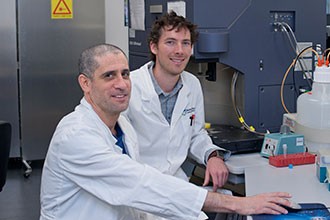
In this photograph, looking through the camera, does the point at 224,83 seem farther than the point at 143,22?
No

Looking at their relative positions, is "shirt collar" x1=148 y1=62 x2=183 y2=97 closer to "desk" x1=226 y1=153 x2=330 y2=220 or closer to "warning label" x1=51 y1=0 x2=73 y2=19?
"desk" x1=226 y1=153 x2=330 y2=220

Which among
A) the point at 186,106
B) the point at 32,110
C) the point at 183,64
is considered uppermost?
the point at 183,64

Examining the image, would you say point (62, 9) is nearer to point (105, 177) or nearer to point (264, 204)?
point (105, 177)

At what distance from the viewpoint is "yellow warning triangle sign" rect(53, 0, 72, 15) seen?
13.3 ft

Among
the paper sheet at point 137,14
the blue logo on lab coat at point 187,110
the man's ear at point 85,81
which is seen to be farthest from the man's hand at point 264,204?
the paper sheet at point 137,14

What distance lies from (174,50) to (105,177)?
790 millimetres

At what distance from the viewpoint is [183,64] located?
2.02m

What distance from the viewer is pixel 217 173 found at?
1.85m

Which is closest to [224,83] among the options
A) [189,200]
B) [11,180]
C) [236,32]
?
[236,32]

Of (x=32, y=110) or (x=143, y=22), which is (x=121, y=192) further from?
(x=32, y=110)

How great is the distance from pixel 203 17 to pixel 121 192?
92cm

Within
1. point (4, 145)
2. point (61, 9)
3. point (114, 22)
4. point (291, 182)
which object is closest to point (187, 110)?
point (291, 182)

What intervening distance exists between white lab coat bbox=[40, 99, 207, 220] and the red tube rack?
512mm

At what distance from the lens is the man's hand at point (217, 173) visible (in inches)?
72.5
